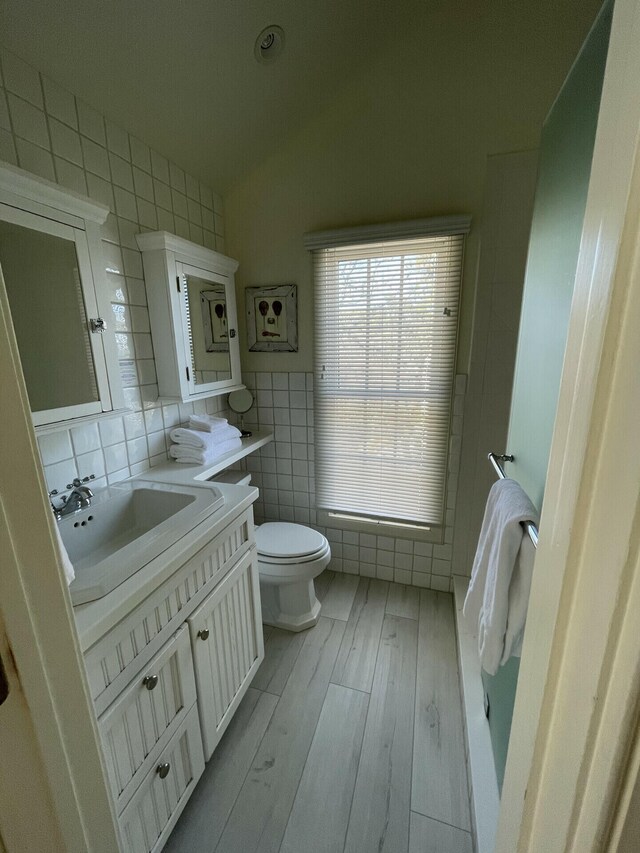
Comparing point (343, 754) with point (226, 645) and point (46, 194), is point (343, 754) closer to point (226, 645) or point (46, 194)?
point (226, 645)

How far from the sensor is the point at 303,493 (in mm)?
2119

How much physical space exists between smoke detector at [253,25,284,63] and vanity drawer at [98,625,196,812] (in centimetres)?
191

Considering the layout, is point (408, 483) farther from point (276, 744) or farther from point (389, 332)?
point (276, 744)

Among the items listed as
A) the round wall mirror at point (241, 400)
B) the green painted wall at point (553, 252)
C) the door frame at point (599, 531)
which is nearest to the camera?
the door frame at point (599, 531)

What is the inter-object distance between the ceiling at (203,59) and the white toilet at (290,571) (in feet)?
5.86

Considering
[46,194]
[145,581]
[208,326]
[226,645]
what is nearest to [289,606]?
[226,645]

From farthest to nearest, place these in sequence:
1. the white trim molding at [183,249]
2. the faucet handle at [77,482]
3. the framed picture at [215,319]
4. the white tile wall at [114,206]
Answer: the framed picture at [215,319] < the white trim molding at [183,249] < the faucet handle at [77,482] < the white tile wall at [114,206]

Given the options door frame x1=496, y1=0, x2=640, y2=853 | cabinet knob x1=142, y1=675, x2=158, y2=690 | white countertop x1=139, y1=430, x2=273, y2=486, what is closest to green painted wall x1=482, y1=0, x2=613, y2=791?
door frame x1=496, y1=0, x2=640, y2=853

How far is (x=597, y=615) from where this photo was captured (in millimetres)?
309

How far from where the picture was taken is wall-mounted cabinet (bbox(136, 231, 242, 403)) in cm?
142

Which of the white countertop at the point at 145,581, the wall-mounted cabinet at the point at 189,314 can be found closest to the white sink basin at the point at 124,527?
the white countertop at the point at 145,581

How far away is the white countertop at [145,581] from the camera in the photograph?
0.71 m

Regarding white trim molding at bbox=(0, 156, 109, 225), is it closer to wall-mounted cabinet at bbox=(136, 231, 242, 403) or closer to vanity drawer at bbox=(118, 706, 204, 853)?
wall-mounted cabinet at bbox=(136, 231, 242, 403)

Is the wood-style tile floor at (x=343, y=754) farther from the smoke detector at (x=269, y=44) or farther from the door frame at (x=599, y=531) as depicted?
the smoke detector at (x=269, y=44)
